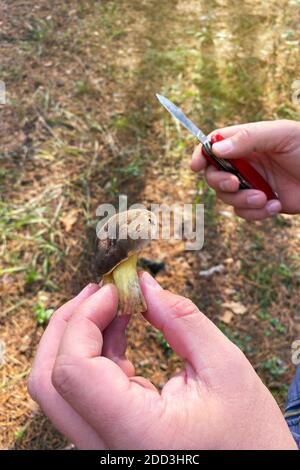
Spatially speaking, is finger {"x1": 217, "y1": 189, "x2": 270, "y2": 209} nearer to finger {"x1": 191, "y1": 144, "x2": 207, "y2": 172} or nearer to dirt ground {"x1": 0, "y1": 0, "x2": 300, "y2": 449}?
finger {"x1": 191, "y1": 144, "x2": 207, "y2": 172}

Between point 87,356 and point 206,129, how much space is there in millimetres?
2587

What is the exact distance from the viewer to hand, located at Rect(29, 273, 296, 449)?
1064 mm

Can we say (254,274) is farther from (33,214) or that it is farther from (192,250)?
(33,214)

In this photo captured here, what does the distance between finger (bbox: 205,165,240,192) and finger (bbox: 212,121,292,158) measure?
103mm

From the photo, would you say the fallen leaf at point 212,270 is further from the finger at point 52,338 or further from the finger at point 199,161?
the finger at point 52,338

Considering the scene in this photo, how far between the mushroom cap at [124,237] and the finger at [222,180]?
730mm

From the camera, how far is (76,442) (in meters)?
1.20

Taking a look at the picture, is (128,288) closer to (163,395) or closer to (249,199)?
(163,395)

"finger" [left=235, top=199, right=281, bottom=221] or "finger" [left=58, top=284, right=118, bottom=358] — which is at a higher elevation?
"finger" [left=235, top=199, right=281, bottom=221]

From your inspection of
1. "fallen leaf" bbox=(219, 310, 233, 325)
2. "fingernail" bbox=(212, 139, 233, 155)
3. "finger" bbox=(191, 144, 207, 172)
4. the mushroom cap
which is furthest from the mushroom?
"fallen leaf" bbox=(219, 310, 233, 325)

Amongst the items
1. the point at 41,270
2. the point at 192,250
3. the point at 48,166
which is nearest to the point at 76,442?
the point at 41,270

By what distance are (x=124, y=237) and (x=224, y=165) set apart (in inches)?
32.6

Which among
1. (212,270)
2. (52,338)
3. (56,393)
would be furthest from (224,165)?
(56,393)

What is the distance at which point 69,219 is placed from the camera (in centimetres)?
290
